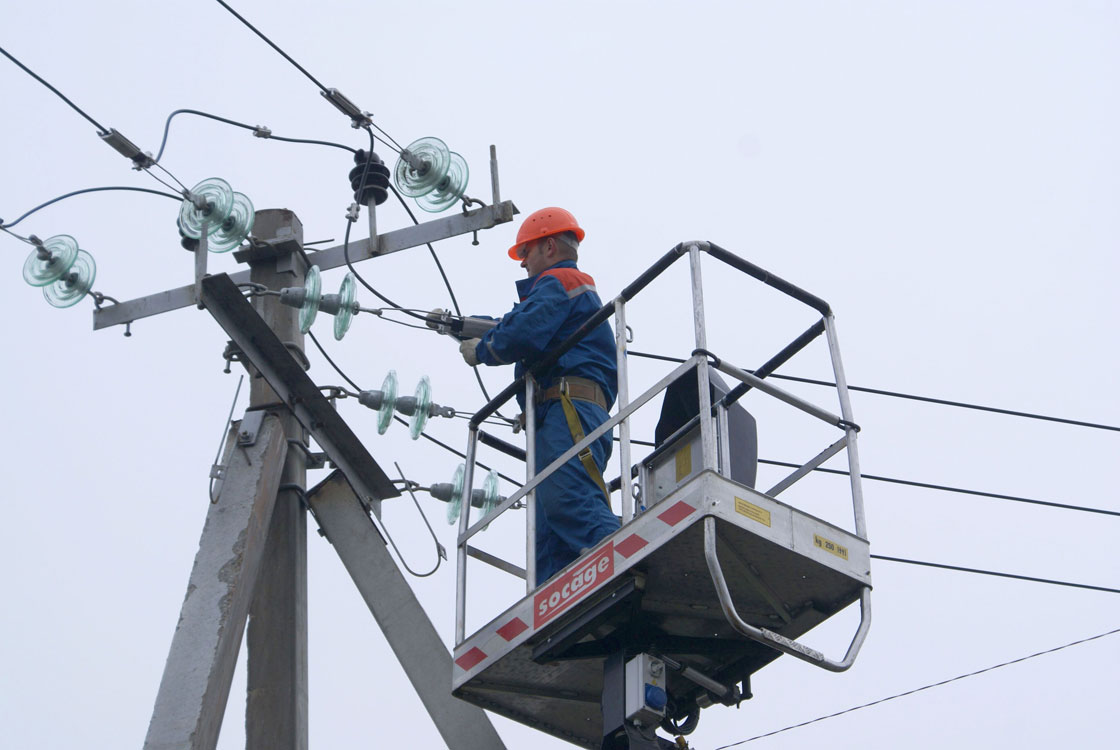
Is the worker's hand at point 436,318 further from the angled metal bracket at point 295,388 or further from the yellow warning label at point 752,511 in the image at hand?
the yellow warning label at point 752,511

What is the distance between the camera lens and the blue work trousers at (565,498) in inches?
298

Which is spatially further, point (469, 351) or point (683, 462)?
point (469, 351)

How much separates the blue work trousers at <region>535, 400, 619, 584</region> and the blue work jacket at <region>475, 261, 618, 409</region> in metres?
0.20

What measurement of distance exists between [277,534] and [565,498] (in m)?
1.89

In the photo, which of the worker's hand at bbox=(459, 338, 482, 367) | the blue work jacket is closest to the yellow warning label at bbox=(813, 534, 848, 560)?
the blue work jacket

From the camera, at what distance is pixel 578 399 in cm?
794

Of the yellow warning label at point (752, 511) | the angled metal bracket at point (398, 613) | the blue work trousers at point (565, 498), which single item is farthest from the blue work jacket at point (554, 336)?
the yellow warning label at point (752, 511)

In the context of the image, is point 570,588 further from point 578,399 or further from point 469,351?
point 469,351

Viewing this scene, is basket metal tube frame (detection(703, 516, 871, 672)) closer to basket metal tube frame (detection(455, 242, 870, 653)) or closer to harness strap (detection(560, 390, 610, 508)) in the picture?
basket metal tube frame (detection(455, 242, 870, 653))

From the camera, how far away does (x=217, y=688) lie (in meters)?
7.42

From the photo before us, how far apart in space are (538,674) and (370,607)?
1295mm

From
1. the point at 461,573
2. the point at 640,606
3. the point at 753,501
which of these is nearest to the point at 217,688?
the point at 461,573

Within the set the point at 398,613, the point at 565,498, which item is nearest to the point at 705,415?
the point at 565,498

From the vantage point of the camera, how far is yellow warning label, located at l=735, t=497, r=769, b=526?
6605mm
